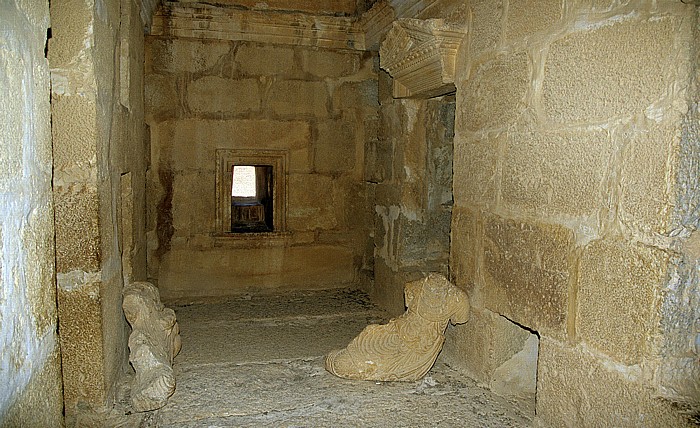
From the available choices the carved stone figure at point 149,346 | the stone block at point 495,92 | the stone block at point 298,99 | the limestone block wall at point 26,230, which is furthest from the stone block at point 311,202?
the limestone block wall at point 26,230

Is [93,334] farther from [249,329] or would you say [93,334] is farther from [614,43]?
[614,43]

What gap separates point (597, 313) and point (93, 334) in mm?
2117

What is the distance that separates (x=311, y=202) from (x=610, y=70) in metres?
3.35

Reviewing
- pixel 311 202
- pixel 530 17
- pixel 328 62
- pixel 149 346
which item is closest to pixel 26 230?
pixel 149 346

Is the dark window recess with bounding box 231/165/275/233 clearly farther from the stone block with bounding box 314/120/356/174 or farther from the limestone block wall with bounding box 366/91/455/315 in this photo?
the limestone block wall with bounding box 366/91/455/315

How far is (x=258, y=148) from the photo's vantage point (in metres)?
4.75

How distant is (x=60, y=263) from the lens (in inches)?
91.6

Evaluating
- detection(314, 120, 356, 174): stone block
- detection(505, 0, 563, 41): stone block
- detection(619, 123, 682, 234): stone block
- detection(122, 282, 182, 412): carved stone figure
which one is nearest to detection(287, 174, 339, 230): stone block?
detection(314, 120, 356, 174): stone block

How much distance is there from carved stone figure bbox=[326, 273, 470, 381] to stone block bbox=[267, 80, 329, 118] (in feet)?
8.11

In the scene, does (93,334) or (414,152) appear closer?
(93,334)

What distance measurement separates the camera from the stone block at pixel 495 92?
2.45 meters

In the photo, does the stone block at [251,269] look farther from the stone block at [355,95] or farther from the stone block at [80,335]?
the stone block at [80,335]

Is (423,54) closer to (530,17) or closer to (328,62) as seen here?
(530,17)

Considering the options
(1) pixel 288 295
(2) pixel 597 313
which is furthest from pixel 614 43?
(1) pixel 288 295
